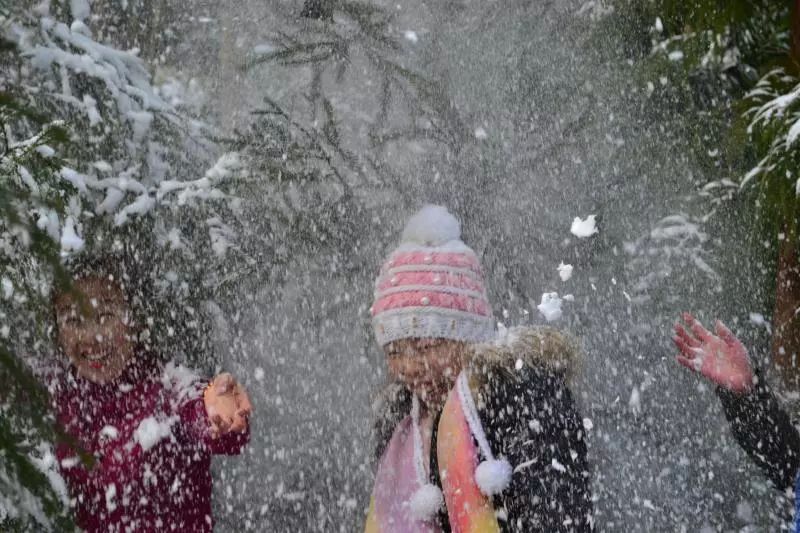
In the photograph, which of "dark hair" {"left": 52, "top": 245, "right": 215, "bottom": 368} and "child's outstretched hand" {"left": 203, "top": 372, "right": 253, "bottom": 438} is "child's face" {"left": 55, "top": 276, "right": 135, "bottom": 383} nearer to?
"dark hair" {"left": 52, "top": 245, "right": 215, "bottom": 368}

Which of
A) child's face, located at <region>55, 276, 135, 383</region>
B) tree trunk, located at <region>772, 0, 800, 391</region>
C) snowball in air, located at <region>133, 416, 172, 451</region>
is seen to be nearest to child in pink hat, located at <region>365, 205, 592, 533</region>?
snowball in air, located at <region>133, 416, 172, 451</region>

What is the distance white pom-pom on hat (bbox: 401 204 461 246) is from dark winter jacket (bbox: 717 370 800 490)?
3.17ft

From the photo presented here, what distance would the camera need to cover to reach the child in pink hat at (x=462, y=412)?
1.99m

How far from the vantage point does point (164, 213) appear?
3107 millimetres

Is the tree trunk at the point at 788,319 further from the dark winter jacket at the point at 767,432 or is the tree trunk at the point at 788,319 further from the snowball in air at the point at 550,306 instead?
the snowball in air at the point at 550,306

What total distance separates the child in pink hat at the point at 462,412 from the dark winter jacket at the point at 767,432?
1.57 ft

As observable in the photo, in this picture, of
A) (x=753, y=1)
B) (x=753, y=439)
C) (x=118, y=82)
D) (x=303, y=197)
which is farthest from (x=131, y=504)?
(x=753, y=1)

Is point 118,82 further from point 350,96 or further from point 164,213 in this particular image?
point 350,96

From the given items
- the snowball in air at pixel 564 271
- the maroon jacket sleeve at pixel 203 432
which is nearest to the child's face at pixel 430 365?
the maroon jacket sleeve at pixel 203 432

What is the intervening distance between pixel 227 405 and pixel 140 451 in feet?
1.05

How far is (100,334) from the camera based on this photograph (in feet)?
8.45

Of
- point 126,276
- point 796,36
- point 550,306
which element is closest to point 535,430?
point 126,276

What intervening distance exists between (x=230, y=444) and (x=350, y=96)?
4417 mm

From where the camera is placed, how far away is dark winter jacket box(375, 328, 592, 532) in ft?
6.47
